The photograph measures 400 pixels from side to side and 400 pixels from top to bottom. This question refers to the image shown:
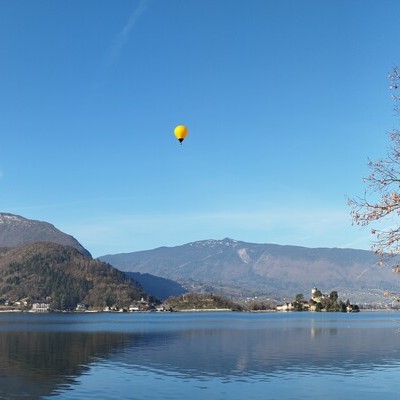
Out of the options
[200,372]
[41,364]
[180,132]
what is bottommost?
[41,364]

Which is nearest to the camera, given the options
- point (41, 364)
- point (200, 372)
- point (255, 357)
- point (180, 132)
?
point (180, 132)

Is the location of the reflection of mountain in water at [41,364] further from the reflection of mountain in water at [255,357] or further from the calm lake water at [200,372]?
the reflection of mountain in water at [255,357]

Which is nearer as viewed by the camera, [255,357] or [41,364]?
[41,364]

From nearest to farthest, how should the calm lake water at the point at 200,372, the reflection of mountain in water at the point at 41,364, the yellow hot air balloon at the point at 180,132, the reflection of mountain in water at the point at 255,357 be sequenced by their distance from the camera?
the yellow hot air balloon at the point at 180,132 < the calm lake water at the point at 200,372 < the reflection of mountain in water at the point at 41,364 < the reflection of mountain in water at the point at 255,357

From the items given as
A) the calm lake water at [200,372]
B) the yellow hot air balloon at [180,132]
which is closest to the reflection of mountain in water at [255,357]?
the calm lake water at [200,372]

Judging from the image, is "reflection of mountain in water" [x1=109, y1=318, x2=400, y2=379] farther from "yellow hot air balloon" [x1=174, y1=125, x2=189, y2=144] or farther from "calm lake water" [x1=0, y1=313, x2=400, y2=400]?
"yellow hot air balloon" [x1=174, y1=125, x2=189, y2=144]

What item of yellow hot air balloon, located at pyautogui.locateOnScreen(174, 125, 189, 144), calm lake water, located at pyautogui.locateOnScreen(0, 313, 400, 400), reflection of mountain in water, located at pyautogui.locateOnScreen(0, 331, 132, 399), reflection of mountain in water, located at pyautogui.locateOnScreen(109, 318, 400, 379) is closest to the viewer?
yellow hot air balloon, located at pyautogui.locateOnScreen(174, 125, 189, 144)

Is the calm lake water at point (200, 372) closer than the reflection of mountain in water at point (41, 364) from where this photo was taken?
Yes

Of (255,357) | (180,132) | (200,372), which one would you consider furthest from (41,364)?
(180,132)

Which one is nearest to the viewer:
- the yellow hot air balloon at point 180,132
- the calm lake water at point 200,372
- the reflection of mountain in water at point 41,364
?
the yellow hot air balloon at point 180,132

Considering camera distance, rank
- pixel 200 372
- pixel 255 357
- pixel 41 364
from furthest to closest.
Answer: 1. pixel 255 357
2. pixel 41 364
3. pixel 200 372

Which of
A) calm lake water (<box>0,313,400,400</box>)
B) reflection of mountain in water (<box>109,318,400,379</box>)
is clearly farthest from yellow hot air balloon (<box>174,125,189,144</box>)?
reflection of mountain in water (<box>109,318,400,379</box>)

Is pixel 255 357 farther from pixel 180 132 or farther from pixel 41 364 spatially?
pixel 180 132

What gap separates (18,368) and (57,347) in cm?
3212
